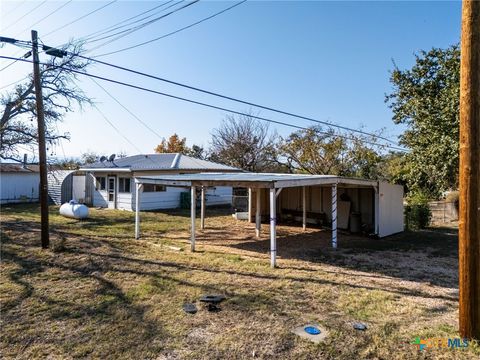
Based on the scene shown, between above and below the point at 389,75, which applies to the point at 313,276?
below

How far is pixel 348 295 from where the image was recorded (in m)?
5.98

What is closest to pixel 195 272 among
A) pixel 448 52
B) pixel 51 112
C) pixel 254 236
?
pixel 254 236

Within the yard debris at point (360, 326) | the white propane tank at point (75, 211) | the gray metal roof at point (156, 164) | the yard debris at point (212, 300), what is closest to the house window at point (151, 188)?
the gray metal roof at point (156, 164)

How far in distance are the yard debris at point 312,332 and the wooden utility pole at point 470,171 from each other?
171 cm

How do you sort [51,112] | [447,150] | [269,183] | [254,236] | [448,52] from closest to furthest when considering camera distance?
[269,183], [254,236], [447,150], [448,52], [51,112]

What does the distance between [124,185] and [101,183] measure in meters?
2.32

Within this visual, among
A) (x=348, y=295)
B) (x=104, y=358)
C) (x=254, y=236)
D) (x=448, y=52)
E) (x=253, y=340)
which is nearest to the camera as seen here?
(x=104, y=358)

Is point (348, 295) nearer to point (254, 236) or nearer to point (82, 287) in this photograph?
point (82, 287)

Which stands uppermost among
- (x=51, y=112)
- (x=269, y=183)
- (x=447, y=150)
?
(x=51, y=112)

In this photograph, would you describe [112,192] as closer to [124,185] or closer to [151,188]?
[124,185]

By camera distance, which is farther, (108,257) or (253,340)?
(108,257)

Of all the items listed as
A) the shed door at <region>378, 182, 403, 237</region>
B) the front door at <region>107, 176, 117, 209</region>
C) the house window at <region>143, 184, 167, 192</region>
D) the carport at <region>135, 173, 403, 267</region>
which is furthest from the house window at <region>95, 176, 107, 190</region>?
the shed door at <region>378, 182, 403, 237</region>

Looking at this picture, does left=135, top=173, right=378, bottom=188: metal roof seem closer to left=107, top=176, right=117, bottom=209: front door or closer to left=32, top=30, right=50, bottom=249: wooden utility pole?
left=32, top=30, right=50, bottom=249: wooden utility pole

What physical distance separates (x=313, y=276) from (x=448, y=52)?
12.9 m
